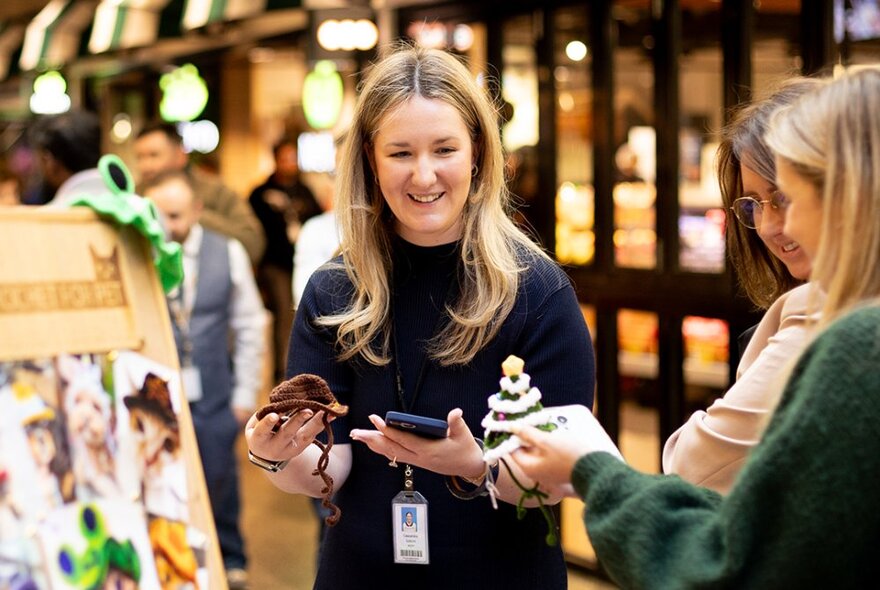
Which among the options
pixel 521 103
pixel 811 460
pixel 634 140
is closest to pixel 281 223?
pixel 521 103

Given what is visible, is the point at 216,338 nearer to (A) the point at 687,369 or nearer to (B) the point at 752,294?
(A) the point at 687,369

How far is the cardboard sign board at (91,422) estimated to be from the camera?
6.59 feet

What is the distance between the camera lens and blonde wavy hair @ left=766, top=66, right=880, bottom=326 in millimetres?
1349

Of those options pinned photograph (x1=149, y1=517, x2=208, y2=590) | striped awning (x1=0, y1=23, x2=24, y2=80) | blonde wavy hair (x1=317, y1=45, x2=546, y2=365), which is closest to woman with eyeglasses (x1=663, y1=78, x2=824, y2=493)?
blonde wavy hair (x1=317, y1=45, x2=546, y2=365)

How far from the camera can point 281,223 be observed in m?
8.28

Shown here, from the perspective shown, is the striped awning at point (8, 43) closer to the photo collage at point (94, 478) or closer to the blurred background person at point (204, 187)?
the blurred background person at point (204, 187)

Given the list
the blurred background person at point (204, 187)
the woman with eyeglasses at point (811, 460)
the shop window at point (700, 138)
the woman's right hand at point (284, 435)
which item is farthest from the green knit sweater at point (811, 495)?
the blurred background person at point (204, 187)

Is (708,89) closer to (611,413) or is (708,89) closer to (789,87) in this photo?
(611,413)

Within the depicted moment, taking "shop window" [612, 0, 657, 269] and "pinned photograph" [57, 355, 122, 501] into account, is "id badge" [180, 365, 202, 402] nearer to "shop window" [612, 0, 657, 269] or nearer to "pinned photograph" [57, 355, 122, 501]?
"shop window" [612, 0, 657, 269]

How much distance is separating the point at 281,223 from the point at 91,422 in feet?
20.3

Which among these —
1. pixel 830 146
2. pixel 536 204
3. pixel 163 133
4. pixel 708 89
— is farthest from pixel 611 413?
pixel 830 146

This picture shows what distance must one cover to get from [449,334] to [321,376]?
27 centimetres

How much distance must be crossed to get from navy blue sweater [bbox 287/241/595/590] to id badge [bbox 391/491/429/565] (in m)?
0.03

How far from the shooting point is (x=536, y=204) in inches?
215
